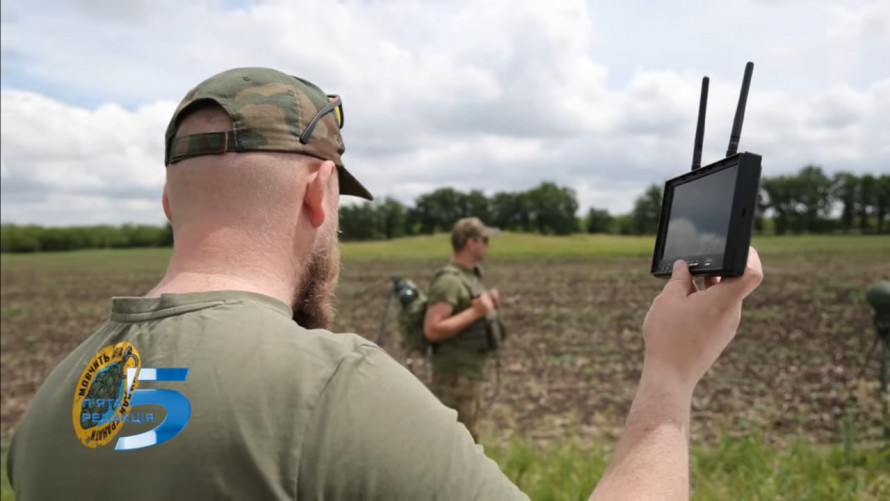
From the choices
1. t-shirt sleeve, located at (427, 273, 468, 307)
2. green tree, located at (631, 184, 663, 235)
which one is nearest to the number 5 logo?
t-shirt sleeve, located at (427, 273, 468, 307)

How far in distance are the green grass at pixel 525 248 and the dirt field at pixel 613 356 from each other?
20741 mm

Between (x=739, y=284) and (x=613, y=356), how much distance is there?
11.4m

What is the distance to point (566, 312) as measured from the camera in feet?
60.7

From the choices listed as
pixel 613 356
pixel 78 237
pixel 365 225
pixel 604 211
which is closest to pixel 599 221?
pixel 604 211

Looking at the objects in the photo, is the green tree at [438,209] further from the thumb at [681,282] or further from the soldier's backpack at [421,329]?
the thumb at [681,282]

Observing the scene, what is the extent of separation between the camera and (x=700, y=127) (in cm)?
156

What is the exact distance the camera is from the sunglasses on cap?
1.45m

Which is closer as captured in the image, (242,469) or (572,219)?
(242,469)

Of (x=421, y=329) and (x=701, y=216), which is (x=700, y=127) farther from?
(x=421, y=329)

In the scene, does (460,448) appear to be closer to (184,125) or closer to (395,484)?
(395,484)

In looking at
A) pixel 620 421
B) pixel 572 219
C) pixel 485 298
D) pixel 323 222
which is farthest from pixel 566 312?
pixel 572 219

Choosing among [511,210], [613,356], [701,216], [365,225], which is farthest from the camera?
[511,210]

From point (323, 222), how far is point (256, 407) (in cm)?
49

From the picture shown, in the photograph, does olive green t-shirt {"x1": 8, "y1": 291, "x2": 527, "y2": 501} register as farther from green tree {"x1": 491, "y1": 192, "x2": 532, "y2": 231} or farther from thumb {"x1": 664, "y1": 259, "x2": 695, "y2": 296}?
green tree {"x1": 491, "y1": 192, "x2": 532, "y2": 231}
